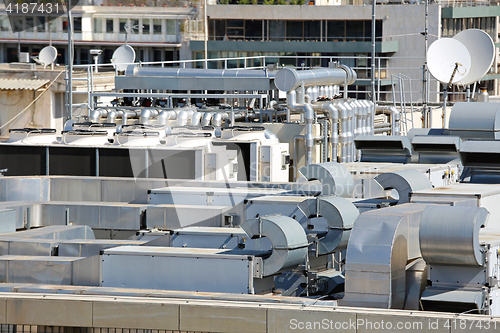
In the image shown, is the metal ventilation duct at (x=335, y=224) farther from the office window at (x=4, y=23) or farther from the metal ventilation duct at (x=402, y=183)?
the office window at (x=4, y=23)

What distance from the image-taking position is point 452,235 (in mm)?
13906

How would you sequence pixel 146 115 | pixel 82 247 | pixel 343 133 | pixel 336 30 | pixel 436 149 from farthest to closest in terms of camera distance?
pixel 336 30
pixel 146 115
pixel 343 133
pixel 436 149
pixel 82 247

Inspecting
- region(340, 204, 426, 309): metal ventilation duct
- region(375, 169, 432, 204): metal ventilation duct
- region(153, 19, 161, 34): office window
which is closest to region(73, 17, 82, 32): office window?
region(153, 19, 161, 34): office window

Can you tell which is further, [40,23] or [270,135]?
[40,23]

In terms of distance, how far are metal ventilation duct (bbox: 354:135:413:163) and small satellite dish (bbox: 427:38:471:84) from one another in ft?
23.1

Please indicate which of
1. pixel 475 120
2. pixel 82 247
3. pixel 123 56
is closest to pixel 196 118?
pixel 475 120

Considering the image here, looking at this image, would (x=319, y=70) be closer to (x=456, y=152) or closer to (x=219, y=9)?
(x=456, y=152)

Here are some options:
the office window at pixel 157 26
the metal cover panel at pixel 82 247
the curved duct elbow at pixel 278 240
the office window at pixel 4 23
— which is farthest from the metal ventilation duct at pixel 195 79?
the office window at pixel 4 23

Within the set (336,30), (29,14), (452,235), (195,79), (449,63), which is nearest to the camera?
(452,235)

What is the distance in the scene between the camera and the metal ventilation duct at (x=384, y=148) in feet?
88.1

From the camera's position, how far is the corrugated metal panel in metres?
52.2

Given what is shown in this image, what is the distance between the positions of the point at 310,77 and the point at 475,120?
8.12 meters

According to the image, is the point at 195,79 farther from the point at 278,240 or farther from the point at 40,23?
the point at 40,23

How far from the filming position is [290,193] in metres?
21.8
